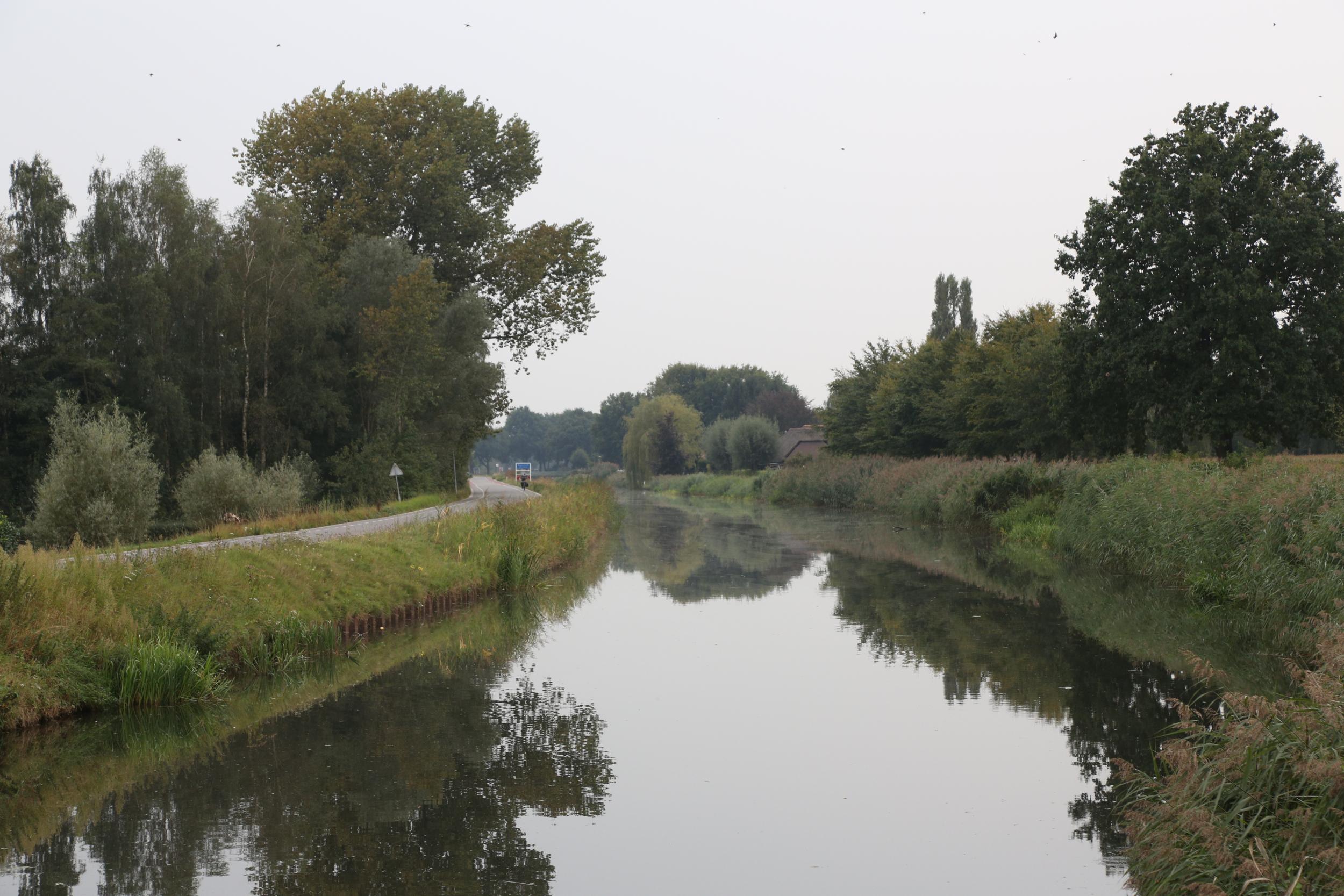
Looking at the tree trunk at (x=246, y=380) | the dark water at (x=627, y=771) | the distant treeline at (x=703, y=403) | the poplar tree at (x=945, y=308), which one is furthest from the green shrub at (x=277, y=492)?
the distant treeline at (x=703, y=403)

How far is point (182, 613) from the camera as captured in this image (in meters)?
12.4

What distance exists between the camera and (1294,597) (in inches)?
583

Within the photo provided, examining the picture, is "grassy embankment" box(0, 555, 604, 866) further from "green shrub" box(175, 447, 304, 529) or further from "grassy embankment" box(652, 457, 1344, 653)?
"green shrub" box(175, 447, 304, 529)

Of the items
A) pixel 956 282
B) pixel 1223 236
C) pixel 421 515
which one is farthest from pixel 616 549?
pixel 956 282

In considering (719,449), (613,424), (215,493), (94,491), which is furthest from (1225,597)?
(613,424)

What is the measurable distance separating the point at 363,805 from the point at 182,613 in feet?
17.1

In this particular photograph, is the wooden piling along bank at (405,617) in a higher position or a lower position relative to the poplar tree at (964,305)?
lower

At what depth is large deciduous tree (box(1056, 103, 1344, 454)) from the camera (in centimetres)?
3188

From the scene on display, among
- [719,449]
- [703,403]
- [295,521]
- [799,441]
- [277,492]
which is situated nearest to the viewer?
[295,521]

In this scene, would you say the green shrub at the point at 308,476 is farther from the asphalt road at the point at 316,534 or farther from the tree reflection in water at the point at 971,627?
the tree reflection in water at the point at 971,627

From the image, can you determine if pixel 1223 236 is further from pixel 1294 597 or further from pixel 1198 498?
pixel 1294 597

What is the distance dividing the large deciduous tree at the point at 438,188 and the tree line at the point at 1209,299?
775 inches

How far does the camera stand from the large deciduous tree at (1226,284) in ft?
105

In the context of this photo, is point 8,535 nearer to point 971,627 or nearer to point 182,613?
point 182,613
